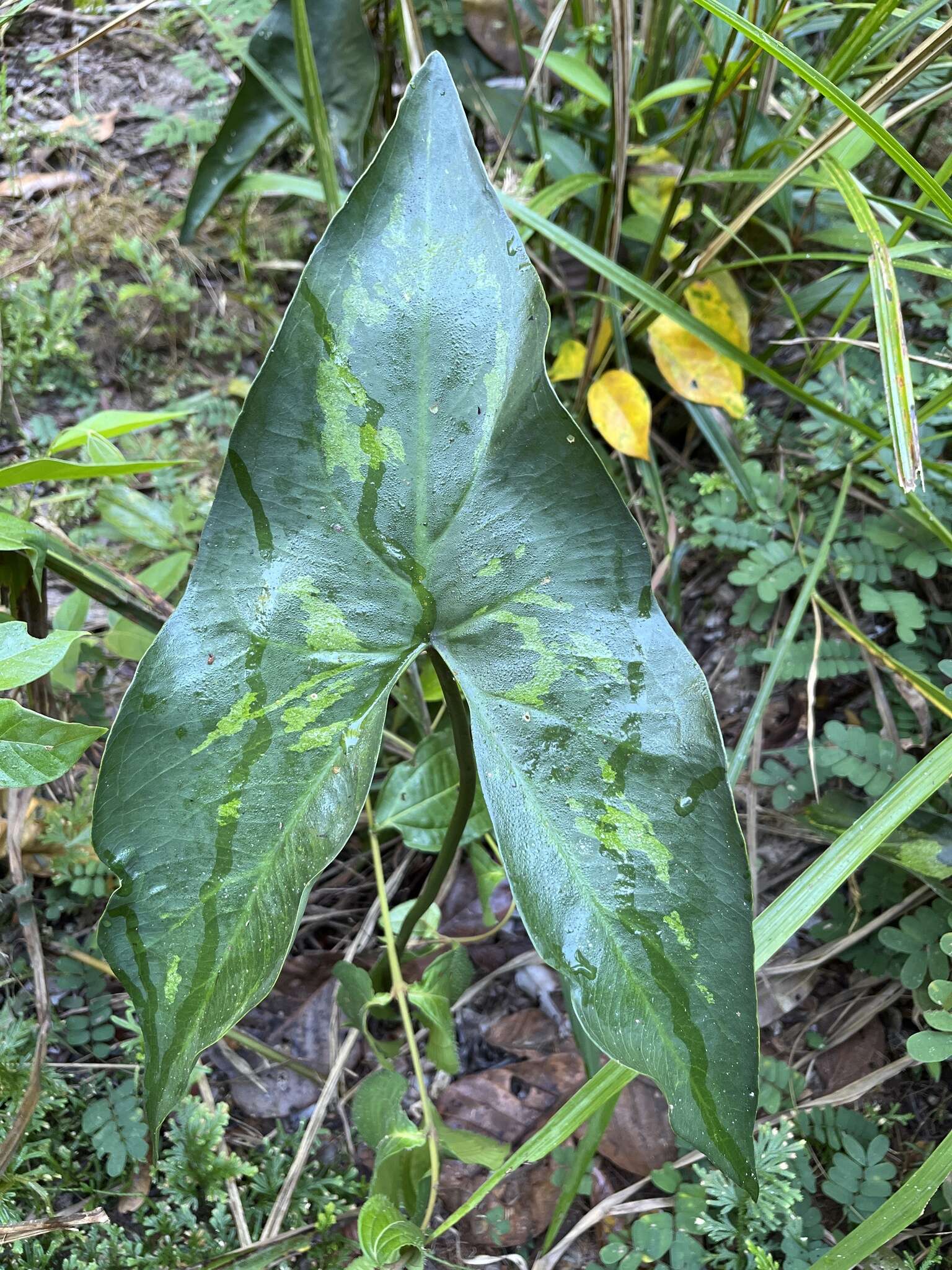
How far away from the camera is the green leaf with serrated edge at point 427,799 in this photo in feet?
2.46

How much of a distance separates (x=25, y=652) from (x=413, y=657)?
0.93 feet

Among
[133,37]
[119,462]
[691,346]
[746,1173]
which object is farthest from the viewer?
[133,37]

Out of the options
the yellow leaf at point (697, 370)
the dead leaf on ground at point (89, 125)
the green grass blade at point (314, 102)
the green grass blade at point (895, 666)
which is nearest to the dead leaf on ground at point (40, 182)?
the dead leaf on ground at point (89, 125)

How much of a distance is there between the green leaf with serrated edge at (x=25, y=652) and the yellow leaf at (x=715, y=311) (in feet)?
2.68

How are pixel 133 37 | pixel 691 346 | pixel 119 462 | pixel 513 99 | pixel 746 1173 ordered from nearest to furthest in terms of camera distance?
pixel 746 1173, pixel 119 462, pixel 691 346, pixel 513 99, pixel 133 37

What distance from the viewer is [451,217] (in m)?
0.50

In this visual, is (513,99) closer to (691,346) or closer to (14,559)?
(691,346)

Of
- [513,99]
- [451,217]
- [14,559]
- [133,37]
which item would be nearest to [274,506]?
[451,217]

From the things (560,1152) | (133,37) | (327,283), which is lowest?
(560,1152)

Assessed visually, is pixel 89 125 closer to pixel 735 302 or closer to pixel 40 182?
pixel 40 182

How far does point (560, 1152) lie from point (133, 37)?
1890 mm

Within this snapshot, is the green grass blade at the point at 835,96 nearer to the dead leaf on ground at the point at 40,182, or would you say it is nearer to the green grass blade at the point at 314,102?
the green grass blade at the point at 314,102

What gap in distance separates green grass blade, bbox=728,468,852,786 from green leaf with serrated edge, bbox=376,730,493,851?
27 cm

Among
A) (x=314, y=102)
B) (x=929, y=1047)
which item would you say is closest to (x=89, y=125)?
(x=314, y=102)
